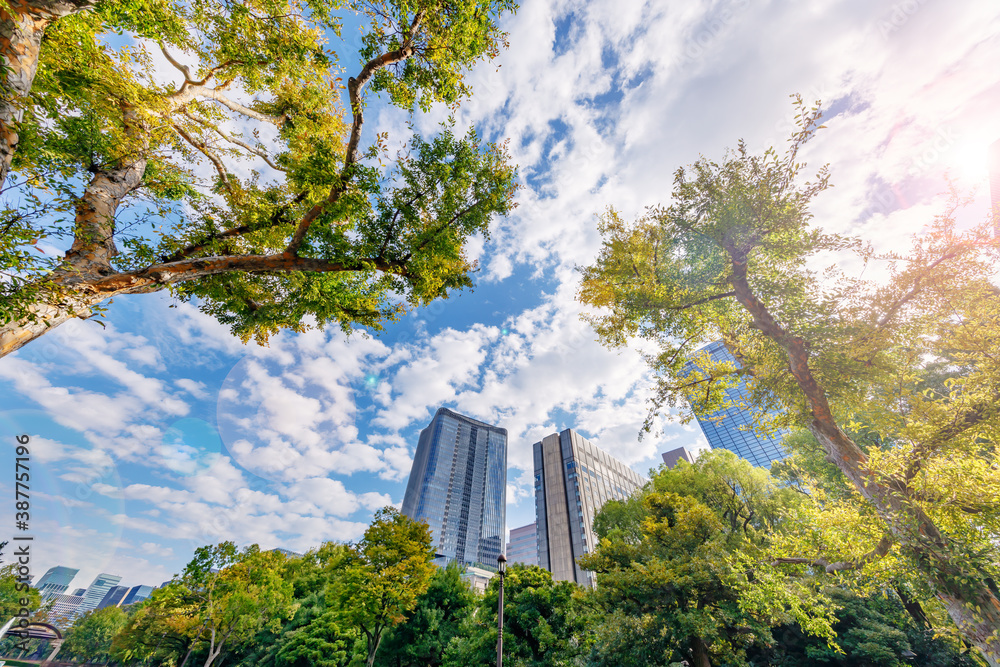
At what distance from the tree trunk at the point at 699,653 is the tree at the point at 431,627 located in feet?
39.2

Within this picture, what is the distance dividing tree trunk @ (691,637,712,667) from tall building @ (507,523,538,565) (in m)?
100

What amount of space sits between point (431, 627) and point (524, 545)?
341 ft

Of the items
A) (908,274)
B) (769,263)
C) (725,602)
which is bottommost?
(725,602)

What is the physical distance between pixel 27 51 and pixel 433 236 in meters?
5.52

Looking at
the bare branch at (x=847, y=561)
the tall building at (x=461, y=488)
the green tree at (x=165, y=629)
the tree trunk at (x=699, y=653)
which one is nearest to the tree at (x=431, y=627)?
the tree trunk at (x=699, y=653)

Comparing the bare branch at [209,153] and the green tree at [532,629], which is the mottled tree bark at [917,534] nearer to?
the green tree at [532,629]

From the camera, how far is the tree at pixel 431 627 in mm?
Answer: 17297

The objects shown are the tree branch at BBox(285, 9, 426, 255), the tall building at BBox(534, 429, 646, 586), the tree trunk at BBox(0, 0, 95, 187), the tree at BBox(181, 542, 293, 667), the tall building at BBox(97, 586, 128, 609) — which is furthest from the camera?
the tall building at BBox(97, 586, 128, 609)

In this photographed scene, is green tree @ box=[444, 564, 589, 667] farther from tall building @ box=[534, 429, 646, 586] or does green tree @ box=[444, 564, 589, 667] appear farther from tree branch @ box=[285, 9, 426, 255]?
tall building @ box=[534, 429, 646, 586]

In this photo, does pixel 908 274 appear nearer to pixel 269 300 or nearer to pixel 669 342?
pixel 669 342

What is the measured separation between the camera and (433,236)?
7.48 m

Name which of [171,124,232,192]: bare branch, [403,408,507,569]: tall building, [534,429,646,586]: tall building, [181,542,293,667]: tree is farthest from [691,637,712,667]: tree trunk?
[403,408,507,569]: tall building

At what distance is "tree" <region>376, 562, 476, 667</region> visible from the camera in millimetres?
17297

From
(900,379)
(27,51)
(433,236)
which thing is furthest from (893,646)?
(27,51)
